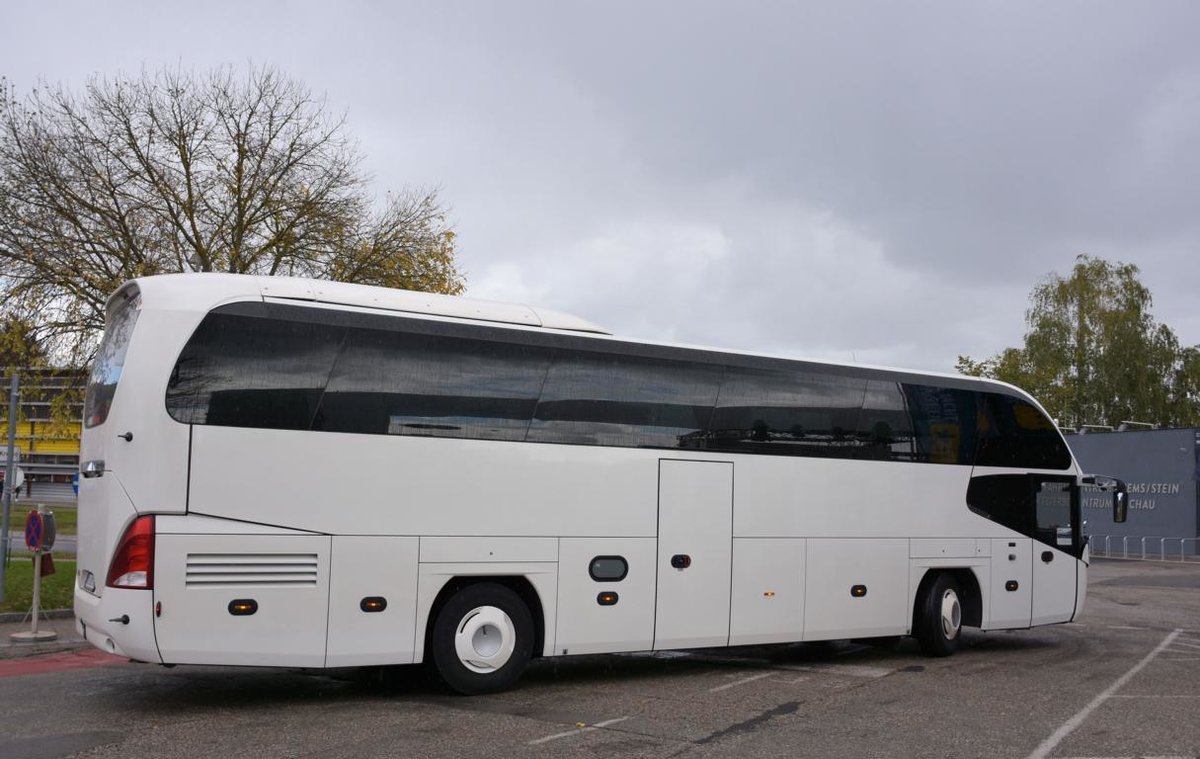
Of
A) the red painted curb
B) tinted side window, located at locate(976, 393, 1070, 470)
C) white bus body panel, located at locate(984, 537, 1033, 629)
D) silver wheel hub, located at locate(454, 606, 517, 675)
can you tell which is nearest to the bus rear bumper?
silver wheel hub, located at locate(454, 606, 517, 675)

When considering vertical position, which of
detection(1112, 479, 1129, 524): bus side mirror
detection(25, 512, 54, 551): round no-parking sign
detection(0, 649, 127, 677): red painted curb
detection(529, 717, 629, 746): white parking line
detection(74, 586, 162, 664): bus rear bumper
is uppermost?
detection(1112, 479, 1129, 524): bus side mirror

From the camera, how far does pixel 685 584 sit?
11016 millimetres

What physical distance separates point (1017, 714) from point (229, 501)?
6499mm

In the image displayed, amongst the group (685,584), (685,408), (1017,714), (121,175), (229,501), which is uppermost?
(121,175)

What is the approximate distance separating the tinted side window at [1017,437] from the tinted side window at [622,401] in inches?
168

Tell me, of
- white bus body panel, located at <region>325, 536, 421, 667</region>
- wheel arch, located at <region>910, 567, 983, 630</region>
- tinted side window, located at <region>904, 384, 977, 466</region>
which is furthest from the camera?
wheel arch, located at <region>910, 567, 983, 630</region>

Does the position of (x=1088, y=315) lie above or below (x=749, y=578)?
above

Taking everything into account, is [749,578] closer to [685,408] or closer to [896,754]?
[685,408]

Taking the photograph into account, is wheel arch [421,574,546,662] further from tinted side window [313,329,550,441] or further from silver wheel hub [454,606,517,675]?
tinted side window [313,329,550,441]

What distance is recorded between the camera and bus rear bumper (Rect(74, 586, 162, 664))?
827 cm

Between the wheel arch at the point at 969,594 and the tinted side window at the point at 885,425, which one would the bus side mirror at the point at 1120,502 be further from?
the tinted side window at the point at 885,425

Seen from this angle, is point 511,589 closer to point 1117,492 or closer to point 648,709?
point 648,709

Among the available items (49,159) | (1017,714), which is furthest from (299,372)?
(49,159)

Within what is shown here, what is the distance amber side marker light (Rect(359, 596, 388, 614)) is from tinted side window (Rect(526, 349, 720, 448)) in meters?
1.89
